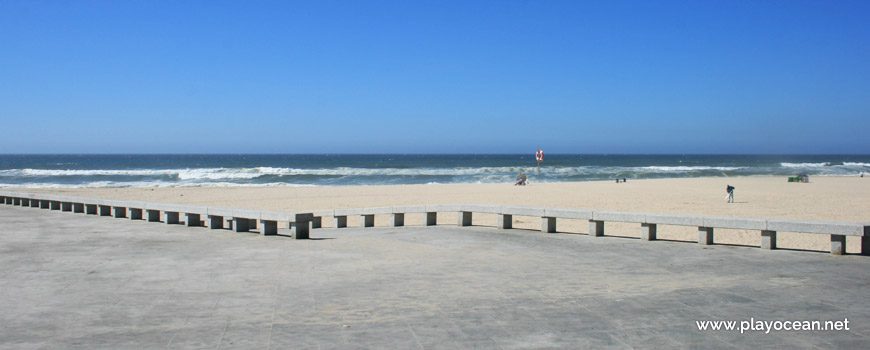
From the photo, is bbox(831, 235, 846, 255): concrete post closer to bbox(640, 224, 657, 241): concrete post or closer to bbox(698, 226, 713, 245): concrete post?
bbox(698, 226, 713, 245): concrete post

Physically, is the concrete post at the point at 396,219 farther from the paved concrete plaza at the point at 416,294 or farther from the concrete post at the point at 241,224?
the concrete post at the point at 241,224

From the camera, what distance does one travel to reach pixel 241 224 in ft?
36.5

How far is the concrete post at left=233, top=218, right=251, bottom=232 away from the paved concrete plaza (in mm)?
1386

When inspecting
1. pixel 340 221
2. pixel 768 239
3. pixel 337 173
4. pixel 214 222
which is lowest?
pixel 337 173

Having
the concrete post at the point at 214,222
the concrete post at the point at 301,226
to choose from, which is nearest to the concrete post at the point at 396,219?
the concrete post at the point at 301,226

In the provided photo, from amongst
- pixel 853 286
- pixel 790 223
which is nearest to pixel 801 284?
pixel 853 286

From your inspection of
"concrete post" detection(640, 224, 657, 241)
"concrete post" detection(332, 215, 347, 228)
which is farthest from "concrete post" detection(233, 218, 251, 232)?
"concrete post" detection(640, 224, 657, 241)

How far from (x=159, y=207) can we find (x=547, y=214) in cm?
784

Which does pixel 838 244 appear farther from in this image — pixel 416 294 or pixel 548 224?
pixel 416 294

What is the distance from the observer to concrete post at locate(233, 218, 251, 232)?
36.3 feet

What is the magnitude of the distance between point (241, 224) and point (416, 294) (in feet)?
20.1

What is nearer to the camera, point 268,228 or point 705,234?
point 705,234

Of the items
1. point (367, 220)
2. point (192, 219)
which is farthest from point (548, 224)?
point (192, 219)

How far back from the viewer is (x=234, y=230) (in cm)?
1115
